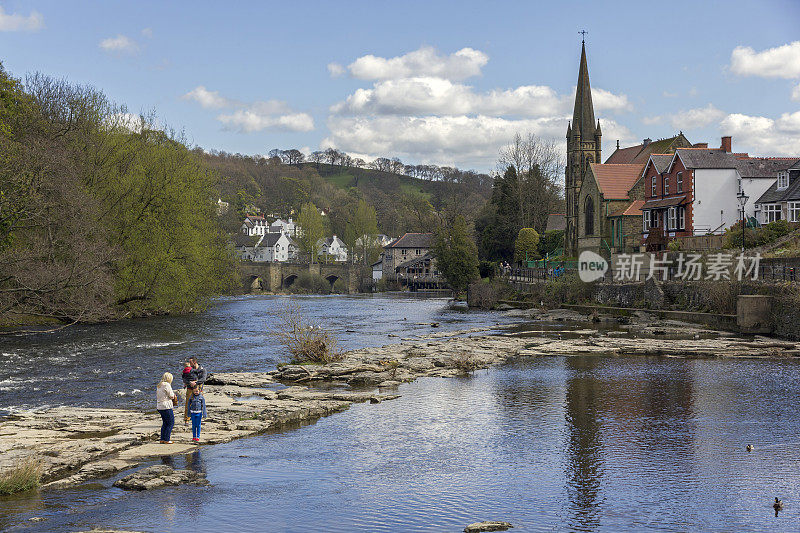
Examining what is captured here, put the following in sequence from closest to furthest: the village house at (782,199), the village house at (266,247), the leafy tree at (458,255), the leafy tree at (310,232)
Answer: the village house at (782,199) → the leafy tree at (458,255) → the leafy tree at (310,232) → the village house at (266,247)

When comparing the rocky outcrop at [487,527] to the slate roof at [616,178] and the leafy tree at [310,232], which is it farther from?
the leafy tree at [310,232]

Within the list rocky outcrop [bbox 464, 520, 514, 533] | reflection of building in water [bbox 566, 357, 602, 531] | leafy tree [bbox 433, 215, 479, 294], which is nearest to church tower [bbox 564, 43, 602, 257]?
leafy tree [bbox 433, 215, 479, 294]

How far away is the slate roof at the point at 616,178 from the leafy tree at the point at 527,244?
12.8m

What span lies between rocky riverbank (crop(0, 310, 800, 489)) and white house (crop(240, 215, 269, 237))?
5458 inches

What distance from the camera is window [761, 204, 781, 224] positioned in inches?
2109

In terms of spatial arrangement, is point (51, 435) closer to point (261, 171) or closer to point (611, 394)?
point (611, 394)

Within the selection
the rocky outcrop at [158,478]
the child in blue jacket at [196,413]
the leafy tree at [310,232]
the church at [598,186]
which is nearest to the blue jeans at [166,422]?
the child in blue jacket at [196,413]

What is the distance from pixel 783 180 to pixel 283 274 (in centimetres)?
8790

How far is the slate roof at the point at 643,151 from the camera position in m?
74.9

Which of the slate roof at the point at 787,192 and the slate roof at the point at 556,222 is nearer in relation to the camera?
the slate roof at the point at 787,192

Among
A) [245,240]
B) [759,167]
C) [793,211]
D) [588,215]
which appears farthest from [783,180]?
[245,240]

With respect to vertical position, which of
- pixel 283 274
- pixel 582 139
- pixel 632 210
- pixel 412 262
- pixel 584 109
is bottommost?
pixel 283 274

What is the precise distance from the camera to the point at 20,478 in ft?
42.2

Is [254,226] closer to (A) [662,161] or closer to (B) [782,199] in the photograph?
(A) [662,161]
